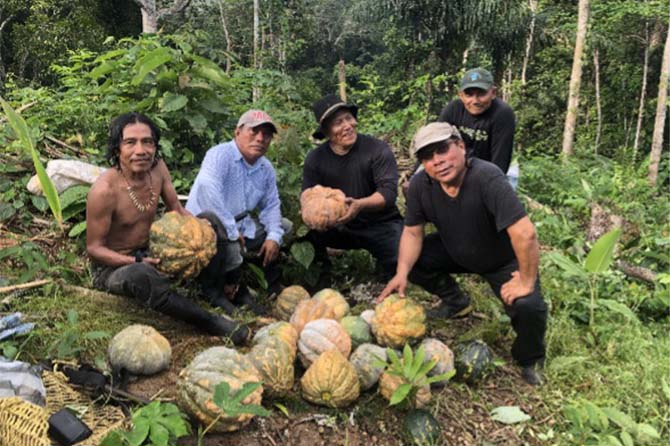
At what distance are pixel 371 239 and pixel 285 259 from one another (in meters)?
0.83

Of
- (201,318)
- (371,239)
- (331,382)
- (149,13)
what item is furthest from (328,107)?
(149,13)

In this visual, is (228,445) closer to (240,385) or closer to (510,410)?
(240,385)

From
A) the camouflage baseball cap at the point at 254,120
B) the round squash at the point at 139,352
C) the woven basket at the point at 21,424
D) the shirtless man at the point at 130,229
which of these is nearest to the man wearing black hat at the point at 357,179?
→ the camouflage baseball cap at the point at 254,120

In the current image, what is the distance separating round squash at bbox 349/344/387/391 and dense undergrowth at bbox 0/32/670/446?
1003 millimetres

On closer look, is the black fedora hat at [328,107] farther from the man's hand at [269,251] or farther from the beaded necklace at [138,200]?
the beaded necklace at [138,200]

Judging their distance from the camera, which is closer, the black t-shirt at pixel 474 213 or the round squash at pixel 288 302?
the black t-shirt at pixel 474 213

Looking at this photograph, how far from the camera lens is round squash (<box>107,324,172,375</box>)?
2.82 m

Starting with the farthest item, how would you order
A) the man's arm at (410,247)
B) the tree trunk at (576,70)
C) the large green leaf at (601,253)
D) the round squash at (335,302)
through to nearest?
the tree trunk at (576,70), the large green leaf at (601,253), the man's arm at (410,247), the round squash at (335,302)

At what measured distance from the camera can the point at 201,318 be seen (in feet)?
11.1

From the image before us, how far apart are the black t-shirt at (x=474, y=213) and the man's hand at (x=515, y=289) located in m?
0.25

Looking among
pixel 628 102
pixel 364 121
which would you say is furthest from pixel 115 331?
pixel 628 102

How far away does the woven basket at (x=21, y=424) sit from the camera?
2.04 m

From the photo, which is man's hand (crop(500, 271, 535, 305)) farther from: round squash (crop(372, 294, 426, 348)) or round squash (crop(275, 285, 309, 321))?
round squash (crop(275, 285, 309, 321))

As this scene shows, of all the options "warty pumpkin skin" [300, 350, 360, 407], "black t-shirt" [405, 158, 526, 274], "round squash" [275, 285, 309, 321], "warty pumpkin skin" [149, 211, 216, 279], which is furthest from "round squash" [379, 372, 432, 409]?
"warty pumpkin skin" [149, 211, 216, 279]
